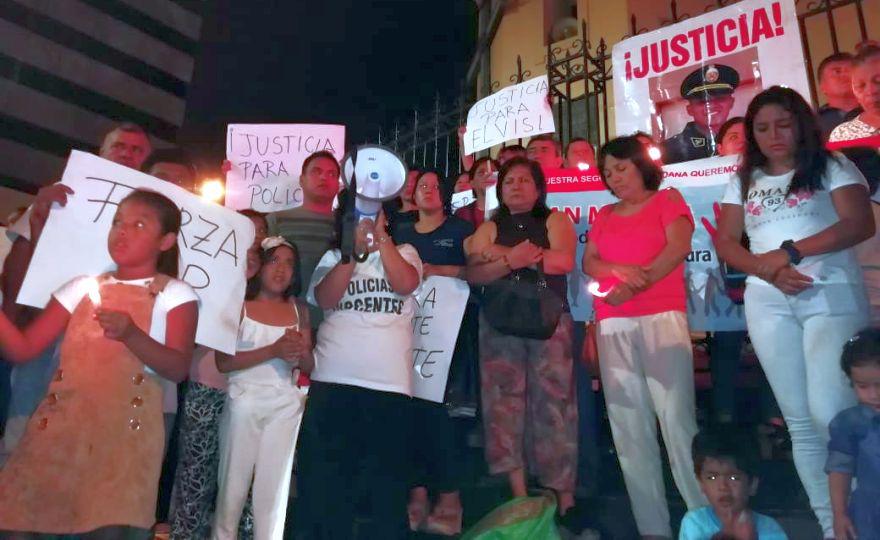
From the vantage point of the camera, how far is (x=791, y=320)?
8.01 feet

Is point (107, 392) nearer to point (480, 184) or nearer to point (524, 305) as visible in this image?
point (524, 305)

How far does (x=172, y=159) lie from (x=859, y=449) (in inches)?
124

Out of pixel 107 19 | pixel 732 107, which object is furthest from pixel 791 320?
pixel 107 19

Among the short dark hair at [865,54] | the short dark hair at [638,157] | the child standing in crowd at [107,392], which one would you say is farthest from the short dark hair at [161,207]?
the short dark hair at [865,54]

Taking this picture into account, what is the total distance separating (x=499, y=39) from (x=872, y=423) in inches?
408

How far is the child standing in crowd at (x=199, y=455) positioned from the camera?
2883 millimetres

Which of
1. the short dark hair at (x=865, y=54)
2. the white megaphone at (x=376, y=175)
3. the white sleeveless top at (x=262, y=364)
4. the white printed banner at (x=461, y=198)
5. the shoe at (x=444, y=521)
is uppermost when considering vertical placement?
the short dark hair at (x=865, y=54)

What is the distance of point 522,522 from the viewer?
99.3 inches

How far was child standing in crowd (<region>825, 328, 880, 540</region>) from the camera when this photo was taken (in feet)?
6.99

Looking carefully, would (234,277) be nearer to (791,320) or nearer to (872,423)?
(791,320)

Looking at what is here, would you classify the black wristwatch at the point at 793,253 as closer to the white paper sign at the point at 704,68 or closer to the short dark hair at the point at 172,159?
the white paper sign at the point at 704,68

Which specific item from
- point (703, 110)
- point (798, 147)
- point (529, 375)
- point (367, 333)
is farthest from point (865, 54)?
point (367, 333)

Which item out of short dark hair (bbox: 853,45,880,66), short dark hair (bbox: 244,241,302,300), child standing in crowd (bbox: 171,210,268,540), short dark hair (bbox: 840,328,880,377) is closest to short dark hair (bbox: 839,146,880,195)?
short dark hair (bbox: 853,45,880,66)

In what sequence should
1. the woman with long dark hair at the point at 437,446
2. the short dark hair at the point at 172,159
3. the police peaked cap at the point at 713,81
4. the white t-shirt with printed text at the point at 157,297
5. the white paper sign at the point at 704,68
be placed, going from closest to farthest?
the white t-shirt with printed text at the point at 157,297, the woman with long dark hair at the point at 437,446, the short dark hair at the point at 172,159, the white paper sign at the point at 704,68, the police peaked cap at the point at 713,81
